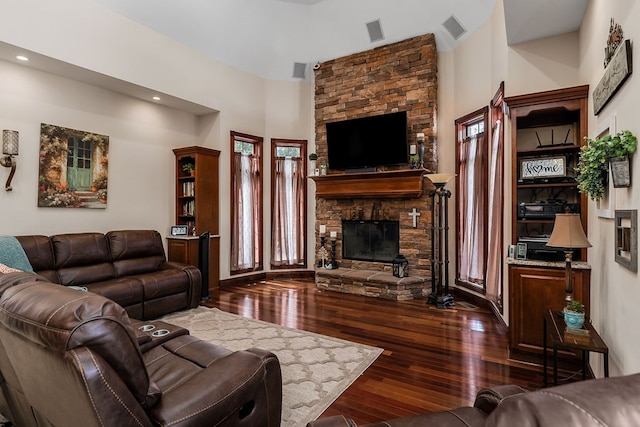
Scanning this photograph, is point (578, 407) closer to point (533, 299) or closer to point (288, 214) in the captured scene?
point (533, 299)

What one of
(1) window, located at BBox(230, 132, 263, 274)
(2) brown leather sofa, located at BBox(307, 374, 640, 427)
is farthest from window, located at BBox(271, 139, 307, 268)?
(2) brown leather sofa, located at BBox(307, 374, 640, 427)

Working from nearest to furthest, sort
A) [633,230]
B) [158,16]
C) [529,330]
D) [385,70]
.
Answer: [633,230], [529,330], [158,16], [385,70]

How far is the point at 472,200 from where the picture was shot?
16.1 feet

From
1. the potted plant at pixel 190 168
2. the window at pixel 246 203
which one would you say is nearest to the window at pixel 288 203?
the window at pixel 246 203

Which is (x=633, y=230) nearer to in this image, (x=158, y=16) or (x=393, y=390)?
(x=393, y=390)

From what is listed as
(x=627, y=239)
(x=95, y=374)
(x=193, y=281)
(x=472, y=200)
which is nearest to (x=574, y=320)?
(x=627, y=239)

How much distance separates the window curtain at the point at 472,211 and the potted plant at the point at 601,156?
7.41 feet

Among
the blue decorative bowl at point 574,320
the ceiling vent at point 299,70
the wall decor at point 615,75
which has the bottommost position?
the blue decorative bowl at point 574,320

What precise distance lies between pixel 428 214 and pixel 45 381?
196 inches

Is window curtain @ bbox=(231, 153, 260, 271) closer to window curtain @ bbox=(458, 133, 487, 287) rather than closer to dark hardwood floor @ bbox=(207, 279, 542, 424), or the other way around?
dark hardwood floor @ bbox=(207, 279, 542, 424)

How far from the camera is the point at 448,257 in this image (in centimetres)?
524

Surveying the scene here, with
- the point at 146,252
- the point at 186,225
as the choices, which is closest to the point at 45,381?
the point at 146,252

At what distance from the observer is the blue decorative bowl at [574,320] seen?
2.25 metres

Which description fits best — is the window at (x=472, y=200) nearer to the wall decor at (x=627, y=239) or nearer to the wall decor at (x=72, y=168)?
the wall decor at (x=627, y=239)
